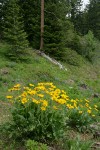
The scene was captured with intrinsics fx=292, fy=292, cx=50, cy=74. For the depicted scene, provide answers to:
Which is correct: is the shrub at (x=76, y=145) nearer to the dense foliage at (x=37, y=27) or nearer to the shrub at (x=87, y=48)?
the dense foliage at (x=37, y=27)

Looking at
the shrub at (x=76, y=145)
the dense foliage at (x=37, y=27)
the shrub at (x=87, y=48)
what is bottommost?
the shrub at (x=87, y=48)

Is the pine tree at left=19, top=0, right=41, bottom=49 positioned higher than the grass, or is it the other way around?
the pine tree at left=19, top=0, right=41, bottom=49

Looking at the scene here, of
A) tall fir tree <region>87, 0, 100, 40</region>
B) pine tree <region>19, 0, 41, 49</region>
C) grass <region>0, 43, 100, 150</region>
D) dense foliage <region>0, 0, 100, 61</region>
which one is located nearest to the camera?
grass <region>0, 43, 100, 150</region>

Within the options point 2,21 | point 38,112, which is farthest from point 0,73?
point 2,21

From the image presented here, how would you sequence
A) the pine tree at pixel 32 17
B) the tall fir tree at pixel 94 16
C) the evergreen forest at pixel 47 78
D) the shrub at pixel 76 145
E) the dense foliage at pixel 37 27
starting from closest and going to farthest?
the shrub at pixel 76 145, the evergreen forest at pixel 47 78, the dense foliage at pixel 37 27, the pine tree at pixel 32 17, the tall fir tree at pixel 94 16

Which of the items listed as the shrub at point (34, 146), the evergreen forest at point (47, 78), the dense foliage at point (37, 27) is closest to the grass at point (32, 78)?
the evergreen forest at point (47, 78)

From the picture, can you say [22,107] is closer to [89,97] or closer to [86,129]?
[86,129]

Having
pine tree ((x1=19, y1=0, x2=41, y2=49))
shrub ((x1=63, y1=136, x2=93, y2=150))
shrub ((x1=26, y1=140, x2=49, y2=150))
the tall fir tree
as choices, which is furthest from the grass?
the tall fir tree

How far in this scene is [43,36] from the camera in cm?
2677

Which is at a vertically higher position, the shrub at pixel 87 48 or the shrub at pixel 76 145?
the shrub at pixel 76 145

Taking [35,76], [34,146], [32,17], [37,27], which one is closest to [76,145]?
[34,146]

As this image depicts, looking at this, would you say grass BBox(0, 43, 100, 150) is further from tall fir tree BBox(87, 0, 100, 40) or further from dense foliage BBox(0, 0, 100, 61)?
tall fir tree BBox(87, 0, 100, 40)

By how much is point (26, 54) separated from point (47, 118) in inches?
700

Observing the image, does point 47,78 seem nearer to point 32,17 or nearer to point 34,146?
point 34,146
